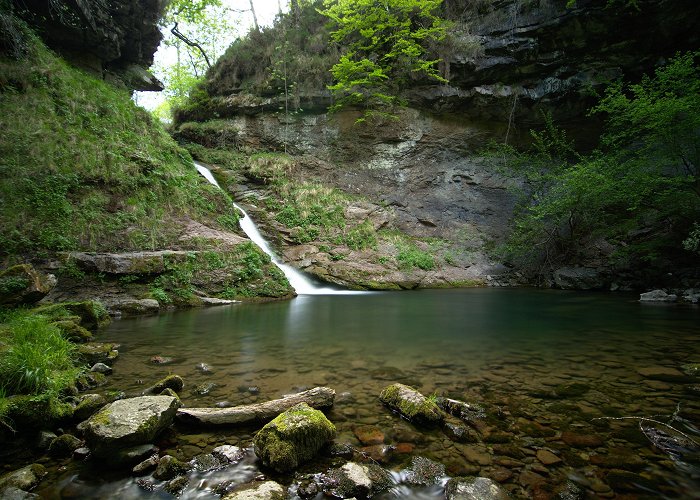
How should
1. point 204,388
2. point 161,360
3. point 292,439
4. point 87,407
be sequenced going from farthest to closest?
1. point 161,360
2. point 204,388
3. point 87,407
4. point 292,439

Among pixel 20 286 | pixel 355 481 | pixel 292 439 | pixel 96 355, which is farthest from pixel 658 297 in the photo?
pixel 20 286

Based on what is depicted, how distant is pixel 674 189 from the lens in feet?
34.1

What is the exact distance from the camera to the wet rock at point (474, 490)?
201cm

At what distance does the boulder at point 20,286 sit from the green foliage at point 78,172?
272 centimetres

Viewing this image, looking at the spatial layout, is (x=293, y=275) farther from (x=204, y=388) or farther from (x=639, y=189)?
(x=639, y=189)

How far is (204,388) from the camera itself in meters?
3.64

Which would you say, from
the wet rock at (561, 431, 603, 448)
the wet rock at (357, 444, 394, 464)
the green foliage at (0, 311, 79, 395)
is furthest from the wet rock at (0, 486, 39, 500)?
the wet rock at (561, 431, 603, 448)

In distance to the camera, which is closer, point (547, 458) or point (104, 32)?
point (547, 458)

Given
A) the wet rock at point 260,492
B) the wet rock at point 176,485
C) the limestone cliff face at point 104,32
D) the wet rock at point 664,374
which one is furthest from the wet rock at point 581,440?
the limestone cliff face at point 104,32

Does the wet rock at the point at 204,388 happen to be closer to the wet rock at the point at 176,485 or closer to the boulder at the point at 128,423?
the boulder at the point at 128,423

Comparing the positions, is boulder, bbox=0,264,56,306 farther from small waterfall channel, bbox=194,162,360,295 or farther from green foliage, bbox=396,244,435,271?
green foliage, bbox=396,244,435,271

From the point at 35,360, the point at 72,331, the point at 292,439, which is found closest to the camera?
the point at 292,439

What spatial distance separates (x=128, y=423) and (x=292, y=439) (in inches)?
47.8

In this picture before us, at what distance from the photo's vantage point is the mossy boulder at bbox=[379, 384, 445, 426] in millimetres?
2889
